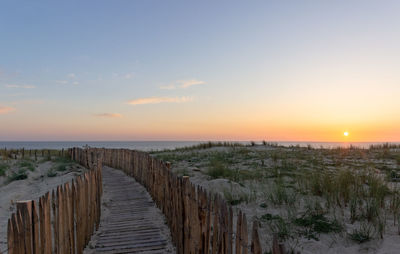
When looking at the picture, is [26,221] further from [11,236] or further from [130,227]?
[130,227]

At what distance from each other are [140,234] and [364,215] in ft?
11.7

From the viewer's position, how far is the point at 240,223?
7.13 feet

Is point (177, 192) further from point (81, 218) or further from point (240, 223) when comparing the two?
point (240, 223)

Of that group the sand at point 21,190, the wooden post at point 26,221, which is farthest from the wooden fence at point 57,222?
the sand at point 21,190

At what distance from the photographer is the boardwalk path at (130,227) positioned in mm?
4344

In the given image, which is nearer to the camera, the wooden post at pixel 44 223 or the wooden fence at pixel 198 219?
the wooden fence at pixel 198 219

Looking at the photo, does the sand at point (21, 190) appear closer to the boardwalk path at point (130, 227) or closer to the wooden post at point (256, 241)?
the boardwalk path at point (130, 227)

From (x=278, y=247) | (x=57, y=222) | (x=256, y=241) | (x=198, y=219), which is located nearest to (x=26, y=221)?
(x=57, y=222)

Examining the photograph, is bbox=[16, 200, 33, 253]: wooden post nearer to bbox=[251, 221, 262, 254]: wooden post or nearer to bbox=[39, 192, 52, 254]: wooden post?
bbox=[39, 192, 52, 254]: wooden post

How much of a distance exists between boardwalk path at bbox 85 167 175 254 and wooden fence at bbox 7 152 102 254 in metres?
0.31

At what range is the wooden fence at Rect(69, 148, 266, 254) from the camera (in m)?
2.27

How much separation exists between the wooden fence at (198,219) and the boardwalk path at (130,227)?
269 millimetres

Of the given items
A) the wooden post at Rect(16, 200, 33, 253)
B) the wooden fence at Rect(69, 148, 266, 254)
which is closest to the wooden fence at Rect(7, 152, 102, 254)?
the wooden post at Rect(16, 200, 33, 253)

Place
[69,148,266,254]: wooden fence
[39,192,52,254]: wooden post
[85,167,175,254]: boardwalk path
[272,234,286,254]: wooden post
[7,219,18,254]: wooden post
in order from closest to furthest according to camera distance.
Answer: [272,234,286,254]: wooden post < [69,148,266,254]: wooden fence < [7,219,18,254]: wooden post < [39,192,52,254]: wooden post < [85,167,175,254]: boardwalk path
